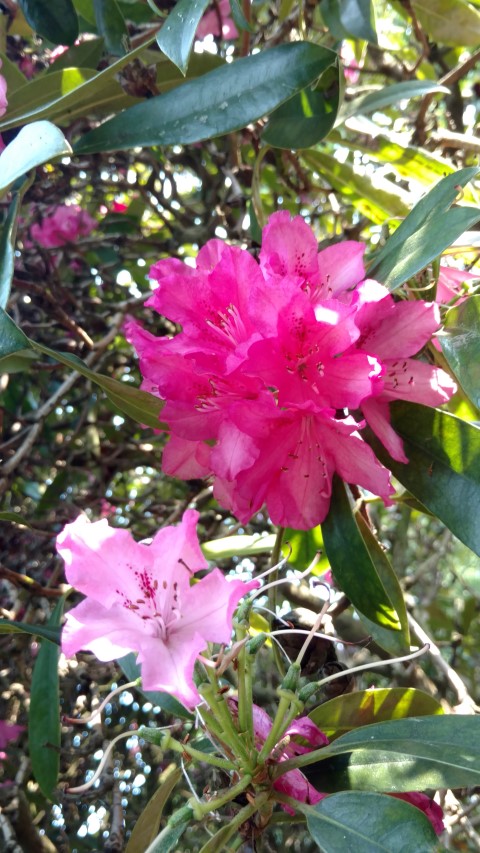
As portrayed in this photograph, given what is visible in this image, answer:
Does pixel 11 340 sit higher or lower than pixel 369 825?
higher

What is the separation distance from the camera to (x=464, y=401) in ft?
3.20

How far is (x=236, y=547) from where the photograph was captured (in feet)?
3.61

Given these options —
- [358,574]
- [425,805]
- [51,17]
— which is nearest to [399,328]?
[358,574]

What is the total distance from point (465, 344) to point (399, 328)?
63 mm

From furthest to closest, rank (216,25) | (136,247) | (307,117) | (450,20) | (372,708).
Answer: (136,247) < (216,25) < (450,20) < (307,117) < (372,708)

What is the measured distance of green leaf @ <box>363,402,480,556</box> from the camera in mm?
714

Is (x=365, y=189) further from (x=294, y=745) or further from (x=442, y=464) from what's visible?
(x=294, y=745)

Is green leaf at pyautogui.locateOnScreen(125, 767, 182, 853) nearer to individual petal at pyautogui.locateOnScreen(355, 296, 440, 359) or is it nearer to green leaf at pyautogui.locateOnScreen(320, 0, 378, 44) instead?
individual petal at pyautogui.locateOnScreen(355, 296, 440, 359)

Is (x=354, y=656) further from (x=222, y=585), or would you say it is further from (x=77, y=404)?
(x=222, y=585)

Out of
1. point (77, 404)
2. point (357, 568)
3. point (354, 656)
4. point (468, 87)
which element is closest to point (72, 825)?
point (354, 656)

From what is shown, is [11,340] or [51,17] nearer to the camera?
[11,340]

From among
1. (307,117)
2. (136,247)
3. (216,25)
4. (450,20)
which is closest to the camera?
(307,117)

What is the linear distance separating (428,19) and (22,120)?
801mm

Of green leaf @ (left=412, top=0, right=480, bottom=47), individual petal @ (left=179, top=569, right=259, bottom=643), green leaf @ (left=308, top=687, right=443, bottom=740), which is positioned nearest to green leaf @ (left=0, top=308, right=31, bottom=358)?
individual petal @ (left=179, top=569, right=259, bottom=643)
